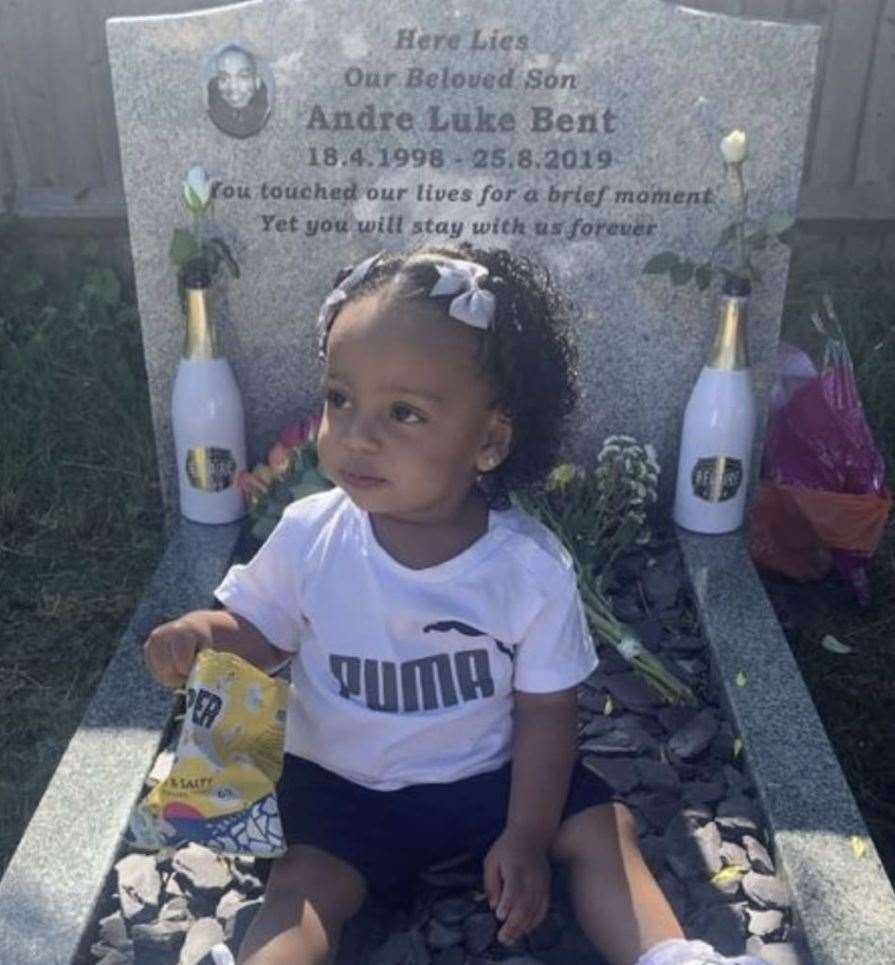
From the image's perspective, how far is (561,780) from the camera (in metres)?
2.00

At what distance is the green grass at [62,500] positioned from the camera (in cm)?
310

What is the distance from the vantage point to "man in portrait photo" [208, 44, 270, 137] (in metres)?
3.13

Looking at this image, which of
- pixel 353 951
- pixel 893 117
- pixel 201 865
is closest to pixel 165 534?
pixel 201 865

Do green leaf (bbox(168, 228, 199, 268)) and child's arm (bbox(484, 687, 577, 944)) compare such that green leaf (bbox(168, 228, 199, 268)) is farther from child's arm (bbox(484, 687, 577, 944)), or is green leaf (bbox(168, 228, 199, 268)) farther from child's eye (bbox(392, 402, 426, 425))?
child's arm (bbox(484, 687, 577, 944))

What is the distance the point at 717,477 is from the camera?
3.27 metres

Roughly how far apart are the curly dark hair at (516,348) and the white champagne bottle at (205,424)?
1.21m

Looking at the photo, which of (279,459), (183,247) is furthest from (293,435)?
(183,247)

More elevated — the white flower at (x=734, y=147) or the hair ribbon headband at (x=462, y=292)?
the hair ribbon headband at (x=462, y=292)

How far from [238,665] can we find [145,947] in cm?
48

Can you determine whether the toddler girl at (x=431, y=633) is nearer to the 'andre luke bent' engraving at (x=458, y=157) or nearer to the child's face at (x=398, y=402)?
the child's face at (x=398, y=402)

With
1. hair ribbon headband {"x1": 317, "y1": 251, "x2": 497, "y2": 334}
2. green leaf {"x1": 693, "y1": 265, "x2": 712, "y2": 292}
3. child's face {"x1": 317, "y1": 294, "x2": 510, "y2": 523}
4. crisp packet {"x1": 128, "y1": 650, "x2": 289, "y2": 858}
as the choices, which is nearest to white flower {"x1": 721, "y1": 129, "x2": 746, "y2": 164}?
green leaf {"x1": 693, "y1": 265, "x2": 712, "y2": 292}

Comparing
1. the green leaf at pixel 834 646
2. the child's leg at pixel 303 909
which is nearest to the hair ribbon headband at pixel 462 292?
the child's leg at pixel 303 909

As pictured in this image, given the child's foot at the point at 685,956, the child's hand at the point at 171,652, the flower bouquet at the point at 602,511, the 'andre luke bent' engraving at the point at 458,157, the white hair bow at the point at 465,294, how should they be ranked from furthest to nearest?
the 'andre luke bent' engraving at the point at 458,157 < the flower bouquet at the point at 602,511 < the child's hand at the point at 171,652 < the white hair bow at the point at 465,294 < the child's foot at the point at 685,956

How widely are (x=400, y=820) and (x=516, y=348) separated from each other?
2.47 ft
